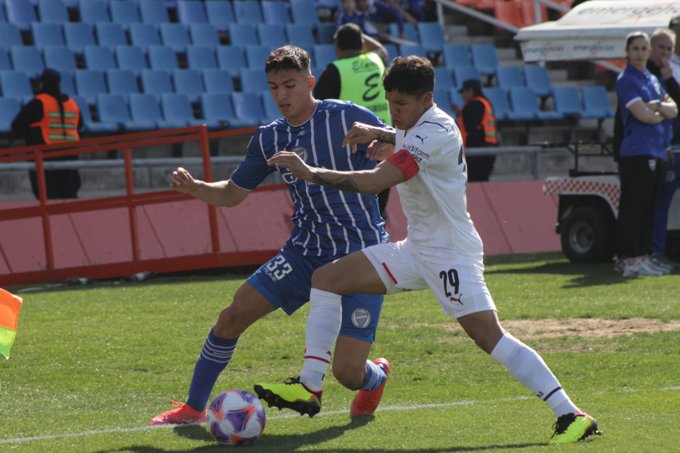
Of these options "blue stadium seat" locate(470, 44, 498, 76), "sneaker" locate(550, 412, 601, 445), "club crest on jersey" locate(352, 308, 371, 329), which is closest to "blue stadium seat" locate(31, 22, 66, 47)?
"blue stadium seat" locate(470, 44, 498, 76)

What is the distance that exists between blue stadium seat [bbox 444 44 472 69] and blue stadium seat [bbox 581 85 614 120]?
82.3 inches

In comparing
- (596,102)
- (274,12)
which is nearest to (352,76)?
(274,12)

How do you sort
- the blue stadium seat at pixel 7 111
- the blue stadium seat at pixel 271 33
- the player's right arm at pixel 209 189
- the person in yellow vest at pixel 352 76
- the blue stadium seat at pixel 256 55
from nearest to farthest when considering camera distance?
the player's right arm at pixel 209 189, the person in yellow vest at pixel 352 76, the blue stadium seat at pixel 7 111, the blue stadium seat at pixel 256 55, the blue stadium seat at pixel 271 33

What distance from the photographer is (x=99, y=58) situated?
20.0 meters

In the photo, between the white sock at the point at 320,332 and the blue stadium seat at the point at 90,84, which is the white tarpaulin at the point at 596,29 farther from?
the white sock at the point at 320,332

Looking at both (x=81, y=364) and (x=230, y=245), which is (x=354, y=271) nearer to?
(x=81, y=364)

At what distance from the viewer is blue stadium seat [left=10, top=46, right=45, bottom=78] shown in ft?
62.9

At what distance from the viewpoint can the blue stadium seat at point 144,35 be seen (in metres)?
20.7

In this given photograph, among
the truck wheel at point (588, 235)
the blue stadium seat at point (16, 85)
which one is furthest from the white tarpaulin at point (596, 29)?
the blue stadium seat at point (16, 85)

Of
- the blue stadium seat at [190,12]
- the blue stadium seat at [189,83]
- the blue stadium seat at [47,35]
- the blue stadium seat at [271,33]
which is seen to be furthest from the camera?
the blue stadium seat at [271,33]

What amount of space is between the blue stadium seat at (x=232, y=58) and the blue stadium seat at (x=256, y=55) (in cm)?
8

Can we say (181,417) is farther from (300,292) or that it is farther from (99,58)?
(99,58)

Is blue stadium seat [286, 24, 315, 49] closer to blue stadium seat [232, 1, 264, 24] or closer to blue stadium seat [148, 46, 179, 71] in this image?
blue stadium seat [232, 1, 264, 24]

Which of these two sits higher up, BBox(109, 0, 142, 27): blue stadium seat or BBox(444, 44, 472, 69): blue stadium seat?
BBox(109, 0, 142, 27): blue stadium seat
